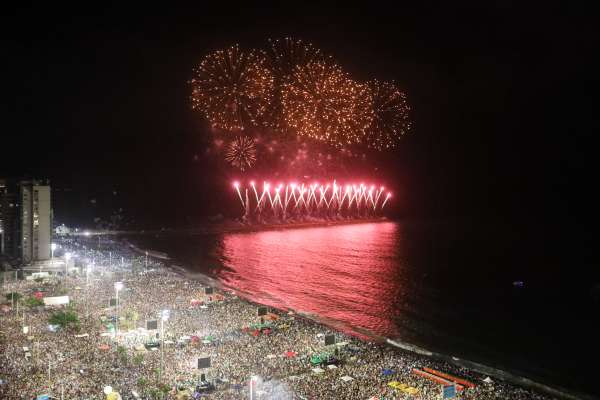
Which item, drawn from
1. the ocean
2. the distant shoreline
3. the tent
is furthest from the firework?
the tent

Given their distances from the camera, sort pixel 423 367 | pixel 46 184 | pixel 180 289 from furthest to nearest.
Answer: pixel 46 184 < pixel 180 289 < pixel 423 367

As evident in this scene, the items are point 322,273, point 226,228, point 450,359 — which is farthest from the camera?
point 226,228

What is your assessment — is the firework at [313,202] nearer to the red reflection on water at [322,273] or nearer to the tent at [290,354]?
the red reflection on water at [322,273]

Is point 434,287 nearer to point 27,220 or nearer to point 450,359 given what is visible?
point 450,359

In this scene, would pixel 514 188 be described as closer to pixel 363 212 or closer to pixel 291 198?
pixel 363 212

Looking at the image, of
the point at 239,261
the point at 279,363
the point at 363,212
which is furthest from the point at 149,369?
the point at 363,212

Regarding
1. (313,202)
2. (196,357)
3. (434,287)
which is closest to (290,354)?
(196,357)
